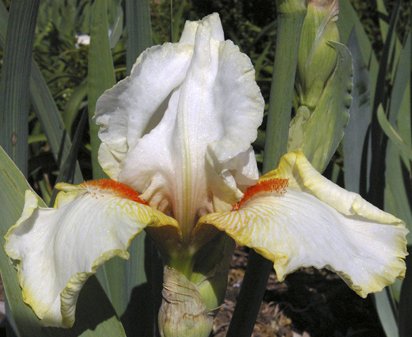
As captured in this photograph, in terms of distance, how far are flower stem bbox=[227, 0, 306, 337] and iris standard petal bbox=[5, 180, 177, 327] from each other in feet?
0.52

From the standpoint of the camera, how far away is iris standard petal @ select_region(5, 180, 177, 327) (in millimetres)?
601

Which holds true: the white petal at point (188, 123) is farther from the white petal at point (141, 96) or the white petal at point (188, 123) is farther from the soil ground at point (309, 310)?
the soil ground at point (309, 310)

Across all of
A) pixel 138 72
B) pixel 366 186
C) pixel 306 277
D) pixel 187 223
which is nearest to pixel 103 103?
pixel 138 72

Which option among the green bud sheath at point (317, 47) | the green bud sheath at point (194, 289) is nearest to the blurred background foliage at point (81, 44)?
the green bud sheath at point (317, 47)

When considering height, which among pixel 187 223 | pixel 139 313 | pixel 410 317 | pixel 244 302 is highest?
pixel 187 223

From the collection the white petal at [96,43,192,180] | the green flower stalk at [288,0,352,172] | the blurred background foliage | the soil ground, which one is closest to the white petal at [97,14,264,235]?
the white petal at [96,43,192,180]

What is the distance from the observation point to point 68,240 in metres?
0.62

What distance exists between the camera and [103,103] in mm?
697

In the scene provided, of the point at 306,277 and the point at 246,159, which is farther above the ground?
the point at 246,159

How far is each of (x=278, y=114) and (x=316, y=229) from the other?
0.17 meters

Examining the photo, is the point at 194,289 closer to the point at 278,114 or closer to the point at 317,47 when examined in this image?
the point at 278,114

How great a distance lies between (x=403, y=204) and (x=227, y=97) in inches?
28.7

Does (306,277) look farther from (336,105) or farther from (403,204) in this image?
(336,105)

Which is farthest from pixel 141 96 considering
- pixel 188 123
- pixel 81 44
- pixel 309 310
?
pixel 81 44
